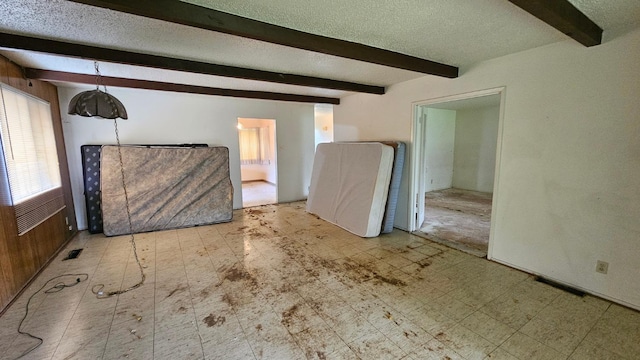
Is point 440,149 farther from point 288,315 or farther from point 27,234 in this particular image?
point 27,234

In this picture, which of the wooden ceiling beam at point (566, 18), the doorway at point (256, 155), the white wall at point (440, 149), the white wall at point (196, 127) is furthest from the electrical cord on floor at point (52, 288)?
the white wall at point (440, 149)

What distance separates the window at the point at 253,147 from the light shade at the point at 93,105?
6115mm

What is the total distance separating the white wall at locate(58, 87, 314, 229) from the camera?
416 centimetres

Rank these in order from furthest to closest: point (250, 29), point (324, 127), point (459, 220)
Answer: point (324, 127) → point (459, 220) → point (250, 29)

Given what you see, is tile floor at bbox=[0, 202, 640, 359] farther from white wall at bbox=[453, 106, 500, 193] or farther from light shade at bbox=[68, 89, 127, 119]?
white wall at bbox=[453, 106, 500, 193]

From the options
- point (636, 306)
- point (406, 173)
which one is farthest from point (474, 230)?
point (636, 306)

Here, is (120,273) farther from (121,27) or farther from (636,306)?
(636,306)

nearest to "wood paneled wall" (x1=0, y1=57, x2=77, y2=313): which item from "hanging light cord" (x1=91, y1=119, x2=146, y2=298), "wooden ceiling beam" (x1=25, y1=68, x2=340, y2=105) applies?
"wooden ceiling beam" (x1=25, y1=68, x2=340, y2=105)

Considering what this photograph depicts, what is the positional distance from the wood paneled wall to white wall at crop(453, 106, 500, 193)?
340 inches

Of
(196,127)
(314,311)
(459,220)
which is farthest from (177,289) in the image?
(459,220)

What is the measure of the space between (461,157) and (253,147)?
6.81m

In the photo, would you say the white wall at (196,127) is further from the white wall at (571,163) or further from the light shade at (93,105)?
the white wall at (571,163)

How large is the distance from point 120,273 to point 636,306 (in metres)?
4.88

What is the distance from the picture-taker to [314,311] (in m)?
2.13
